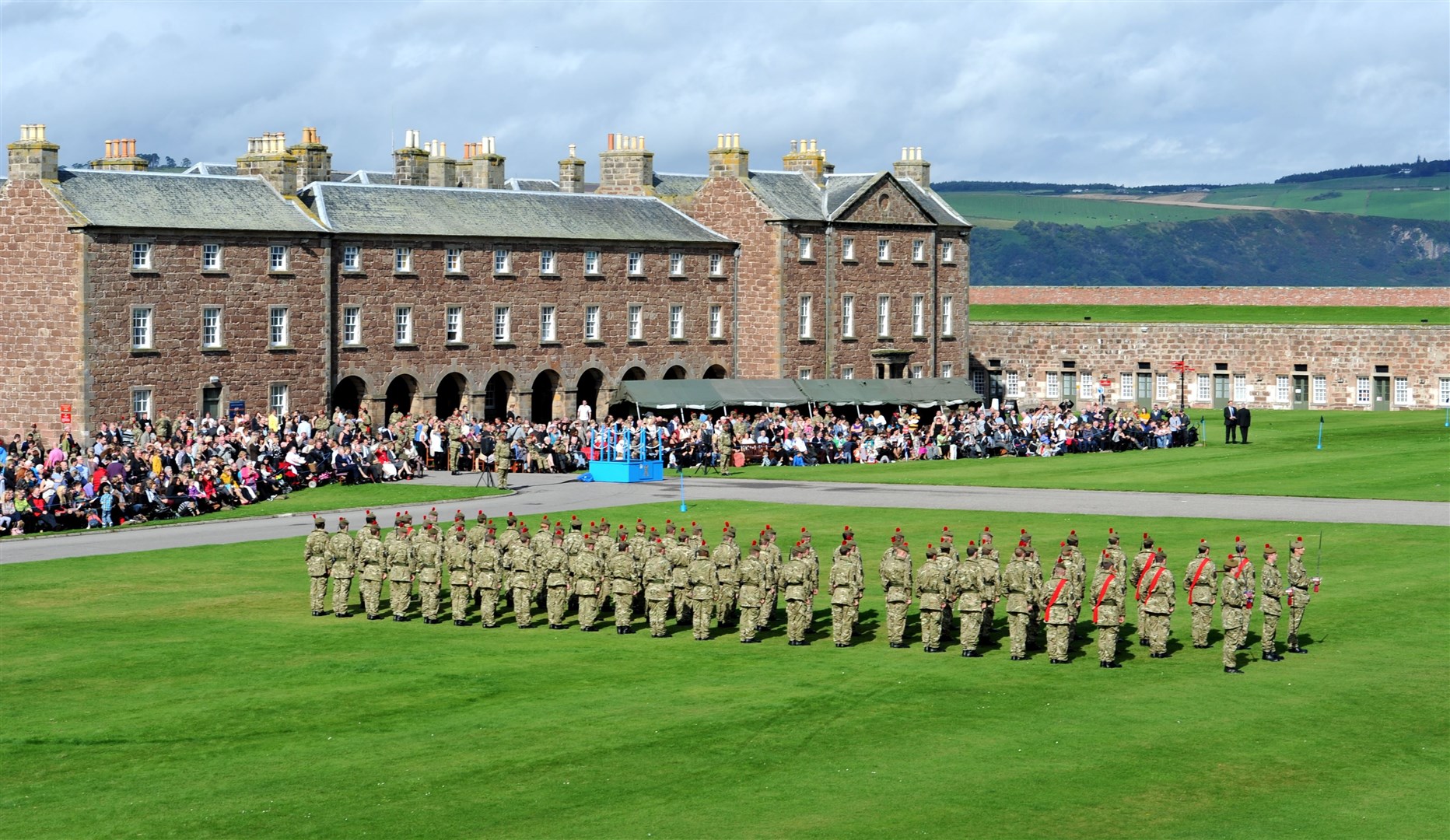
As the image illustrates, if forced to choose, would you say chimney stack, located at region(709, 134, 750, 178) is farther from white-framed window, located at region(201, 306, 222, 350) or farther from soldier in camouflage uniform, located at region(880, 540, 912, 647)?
soldier in camouflage uniform, located at region(880, 540, 912, 647)

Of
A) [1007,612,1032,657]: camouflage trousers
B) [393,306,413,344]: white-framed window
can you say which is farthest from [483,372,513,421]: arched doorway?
[1007,612,1032,657]: camouflage trousers

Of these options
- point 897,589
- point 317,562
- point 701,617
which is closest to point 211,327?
point 317,562

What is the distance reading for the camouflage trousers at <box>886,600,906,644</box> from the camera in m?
30.6

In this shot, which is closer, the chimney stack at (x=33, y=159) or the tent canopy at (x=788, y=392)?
the chimney stack at (x=33, y=159)

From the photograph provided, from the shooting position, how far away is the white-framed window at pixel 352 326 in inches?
2726

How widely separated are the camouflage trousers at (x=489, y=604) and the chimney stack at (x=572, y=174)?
52698 millimetres

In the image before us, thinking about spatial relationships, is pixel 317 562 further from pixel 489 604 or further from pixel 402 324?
pixel 402 324

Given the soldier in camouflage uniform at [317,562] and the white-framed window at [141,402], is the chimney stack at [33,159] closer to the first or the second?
the white-framed window at [141,402]

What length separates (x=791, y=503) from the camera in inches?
1989

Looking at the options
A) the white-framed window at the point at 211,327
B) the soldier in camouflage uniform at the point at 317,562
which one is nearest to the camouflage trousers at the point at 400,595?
the soldier in camouflage uniform at the point at 317,562

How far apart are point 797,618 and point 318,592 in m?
8.85

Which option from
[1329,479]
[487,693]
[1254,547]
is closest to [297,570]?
[487,693]

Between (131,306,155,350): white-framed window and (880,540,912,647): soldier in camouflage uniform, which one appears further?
(131,306,155,350): white-framed window

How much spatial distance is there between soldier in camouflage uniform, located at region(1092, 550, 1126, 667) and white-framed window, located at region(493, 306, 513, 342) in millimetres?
46958
